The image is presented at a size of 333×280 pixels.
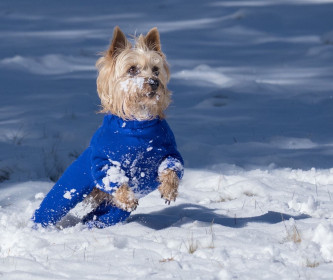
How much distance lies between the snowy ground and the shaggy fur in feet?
0.91

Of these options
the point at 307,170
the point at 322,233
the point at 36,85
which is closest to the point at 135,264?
the point at 322,233

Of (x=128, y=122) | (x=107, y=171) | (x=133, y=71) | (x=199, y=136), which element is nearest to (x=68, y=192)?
(x=107, y=171)

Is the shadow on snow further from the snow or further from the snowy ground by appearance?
the snow

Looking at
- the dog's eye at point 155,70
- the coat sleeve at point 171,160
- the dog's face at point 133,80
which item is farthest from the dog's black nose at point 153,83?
the coat sleeve at point 171,160

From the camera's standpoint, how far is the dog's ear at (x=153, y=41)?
4648mm

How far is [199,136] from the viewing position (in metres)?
7.30

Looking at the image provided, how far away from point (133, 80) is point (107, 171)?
58 cm

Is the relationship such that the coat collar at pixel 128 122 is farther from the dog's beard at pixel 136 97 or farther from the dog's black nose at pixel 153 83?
the dog's black nose at pixel 153 83

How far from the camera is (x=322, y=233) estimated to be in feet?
13.1

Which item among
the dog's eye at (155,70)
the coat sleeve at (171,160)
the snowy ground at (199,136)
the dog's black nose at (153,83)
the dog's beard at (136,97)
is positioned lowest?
the snowy ground at (199,136)

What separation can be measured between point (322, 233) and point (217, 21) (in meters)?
8.84

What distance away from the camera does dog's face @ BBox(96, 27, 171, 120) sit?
175 inches

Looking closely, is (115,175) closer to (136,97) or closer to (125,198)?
(125,198)

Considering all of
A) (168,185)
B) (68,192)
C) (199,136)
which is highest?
(168,185)
